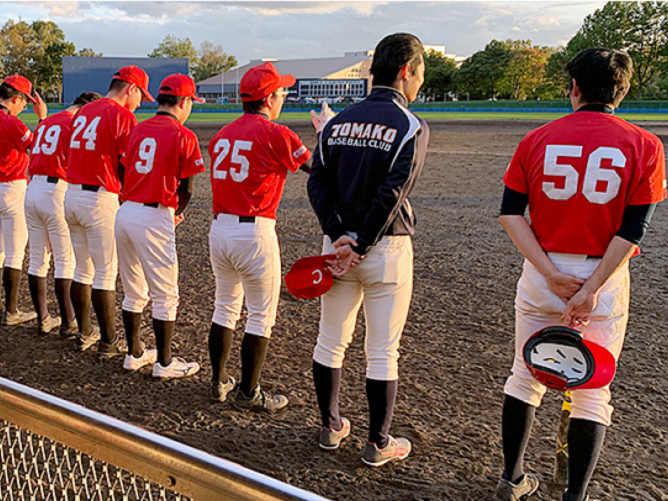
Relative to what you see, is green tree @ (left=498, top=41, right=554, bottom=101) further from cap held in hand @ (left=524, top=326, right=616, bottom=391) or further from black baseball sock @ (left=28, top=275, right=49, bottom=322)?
cap held in hand @ (left=524, top=326, right=616, bottom=391)

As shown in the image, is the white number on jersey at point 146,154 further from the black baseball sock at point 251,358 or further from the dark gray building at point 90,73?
the dark gray building at point 90,73

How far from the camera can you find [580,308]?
2771 millimetres

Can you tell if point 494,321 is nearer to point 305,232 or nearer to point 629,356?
point 629,356

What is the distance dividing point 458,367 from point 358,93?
3218 inches

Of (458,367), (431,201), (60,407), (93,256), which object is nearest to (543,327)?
(458,367)

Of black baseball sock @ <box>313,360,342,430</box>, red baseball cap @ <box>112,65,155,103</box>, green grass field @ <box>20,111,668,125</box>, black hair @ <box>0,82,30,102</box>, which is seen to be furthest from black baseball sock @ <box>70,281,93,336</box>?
green grass field @ <box>20,111,668,125</box>

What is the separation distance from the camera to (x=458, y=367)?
4895 millimetres

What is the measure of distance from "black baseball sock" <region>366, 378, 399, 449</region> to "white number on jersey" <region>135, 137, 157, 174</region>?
2235 mm

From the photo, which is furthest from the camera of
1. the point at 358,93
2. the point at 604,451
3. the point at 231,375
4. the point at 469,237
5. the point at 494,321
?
the point at 358,93

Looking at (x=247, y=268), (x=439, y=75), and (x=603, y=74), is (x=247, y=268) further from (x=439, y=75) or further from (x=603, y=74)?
(x=439, y=75)

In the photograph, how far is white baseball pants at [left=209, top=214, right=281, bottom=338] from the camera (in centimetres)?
396

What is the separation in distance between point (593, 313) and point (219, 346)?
252 centimetres

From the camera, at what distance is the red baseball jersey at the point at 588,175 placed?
106 inches

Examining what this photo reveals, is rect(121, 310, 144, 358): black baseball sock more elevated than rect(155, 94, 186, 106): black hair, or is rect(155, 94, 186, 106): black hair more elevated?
rect(155, 94, 186, 106): black hair
